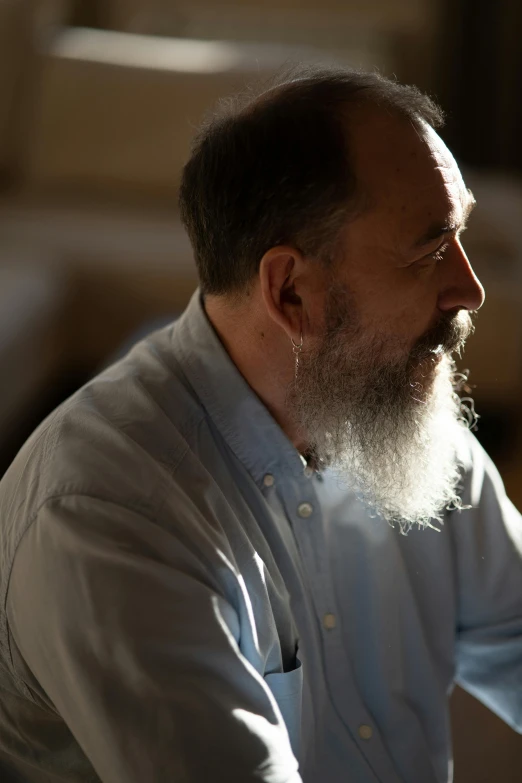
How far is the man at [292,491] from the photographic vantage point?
80 centimetres

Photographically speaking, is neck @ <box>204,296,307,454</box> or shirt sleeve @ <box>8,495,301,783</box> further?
neck @ <box>204,296,307,454</box>

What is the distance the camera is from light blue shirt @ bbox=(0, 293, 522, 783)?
2.50ft

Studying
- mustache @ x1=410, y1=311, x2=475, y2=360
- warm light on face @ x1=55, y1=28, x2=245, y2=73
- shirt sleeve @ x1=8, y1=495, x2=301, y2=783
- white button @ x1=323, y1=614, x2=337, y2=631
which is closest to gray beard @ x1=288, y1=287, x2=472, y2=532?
mustache @ x1=410, y1=311, x2=475, y2=360

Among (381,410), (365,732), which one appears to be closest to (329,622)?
(365,732)

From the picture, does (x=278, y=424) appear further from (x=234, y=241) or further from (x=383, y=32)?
(x=383, y=32)

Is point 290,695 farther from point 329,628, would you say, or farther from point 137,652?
point 137,652

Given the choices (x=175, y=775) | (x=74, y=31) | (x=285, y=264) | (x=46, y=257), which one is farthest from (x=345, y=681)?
(x=74, y=31)

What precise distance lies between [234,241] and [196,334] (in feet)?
0.35

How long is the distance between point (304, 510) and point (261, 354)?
6.8 inches

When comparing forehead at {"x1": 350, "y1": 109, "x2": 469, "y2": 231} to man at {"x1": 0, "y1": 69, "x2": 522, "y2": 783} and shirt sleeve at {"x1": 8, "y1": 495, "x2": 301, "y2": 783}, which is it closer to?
man at {"x1": 0, "y1": 69, "x2": 522, "y2": 783}

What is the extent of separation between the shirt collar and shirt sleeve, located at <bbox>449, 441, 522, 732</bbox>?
0.75 ft

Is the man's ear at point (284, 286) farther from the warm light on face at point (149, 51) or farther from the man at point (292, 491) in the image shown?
the warm light on face at point (149, 51)

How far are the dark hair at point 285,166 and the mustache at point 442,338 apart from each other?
0.44 feet

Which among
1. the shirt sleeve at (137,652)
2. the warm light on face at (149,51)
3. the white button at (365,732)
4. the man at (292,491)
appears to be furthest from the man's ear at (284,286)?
the warm light on face at (149,51)
